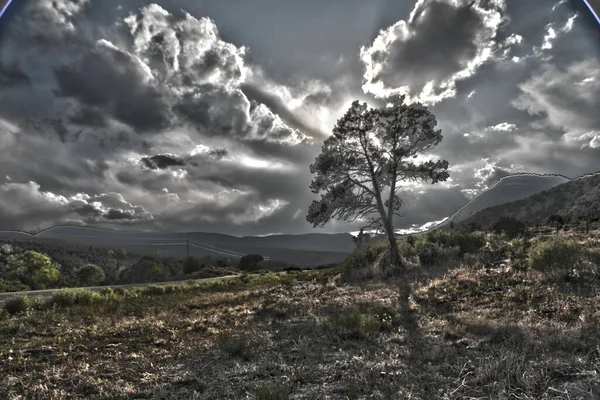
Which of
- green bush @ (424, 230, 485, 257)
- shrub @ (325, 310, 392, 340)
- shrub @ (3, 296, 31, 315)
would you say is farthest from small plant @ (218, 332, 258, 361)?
green bush @ (424, 230, 485, 257)

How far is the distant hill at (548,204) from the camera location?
214 feet

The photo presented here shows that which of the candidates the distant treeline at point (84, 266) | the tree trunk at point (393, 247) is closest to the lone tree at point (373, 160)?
the tree trunk at point (393, 247)

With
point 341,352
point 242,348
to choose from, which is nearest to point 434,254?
point 341,352

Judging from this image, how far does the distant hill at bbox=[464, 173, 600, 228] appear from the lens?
65119 mm

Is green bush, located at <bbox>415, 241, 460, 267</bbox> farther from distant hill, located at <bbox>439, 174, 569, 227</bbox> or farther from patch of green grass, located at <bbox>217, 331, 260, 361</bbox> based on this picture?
patch of green grass, located at <bbox>217, 331, 260, 361</bbox>

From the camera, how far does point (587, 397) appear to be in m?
3.23

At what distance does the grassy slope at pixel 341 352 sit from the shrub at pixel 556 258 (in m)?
0.79

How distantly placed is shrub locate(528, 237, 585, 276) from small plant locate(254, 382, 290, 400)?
994 centimetres

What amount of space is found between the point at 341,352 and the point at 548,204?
303 ft

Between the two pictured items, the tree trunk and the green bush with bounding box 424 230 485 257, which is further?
the green bush with bounding box 424 230 485 257

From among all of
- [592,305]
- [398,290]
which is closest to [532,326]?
[592,305]

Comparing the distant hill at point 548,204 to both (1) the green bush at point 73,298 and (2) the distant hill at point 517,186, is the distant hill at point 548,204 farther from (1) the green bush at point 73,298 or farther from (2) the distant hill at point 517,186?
(1) the green bush at point 73,298

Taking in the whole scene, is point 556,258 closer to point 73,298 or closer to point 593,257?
point 593,257

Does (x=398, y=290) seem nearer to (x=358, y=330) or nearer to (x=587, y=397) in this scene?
(x=358, y=330)
